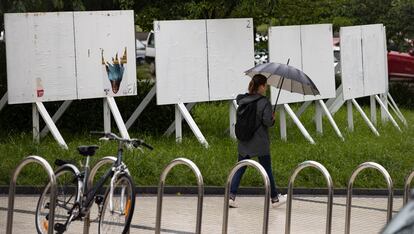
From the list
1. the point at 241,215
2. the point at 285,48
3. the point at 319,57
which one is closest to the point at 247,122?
the point at 241,215

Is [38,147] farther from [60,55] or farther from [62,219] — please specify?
[62,219]

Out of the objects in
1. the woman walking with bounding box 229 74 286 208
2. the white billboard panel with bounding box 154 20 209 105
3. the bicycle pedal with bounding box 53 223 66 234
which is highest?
the white billboard panel with bounding box 154 20 209 105

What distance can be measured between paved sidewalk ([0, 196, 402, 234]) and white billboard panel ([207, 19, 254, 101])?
353 centimetres

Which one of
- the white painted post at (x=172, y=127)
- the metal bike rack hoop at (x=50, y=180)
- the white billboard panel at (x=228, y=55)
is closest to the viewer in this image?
the metal bike rack hoop at (x=50, y=180)

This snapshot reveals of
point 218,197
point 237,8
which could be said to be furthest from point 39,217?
point 237,8

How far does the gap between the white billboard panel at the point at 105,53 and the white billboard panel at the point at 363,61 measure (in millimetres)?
4908

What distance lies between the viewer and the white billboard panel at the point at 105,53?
Result: 1638cm

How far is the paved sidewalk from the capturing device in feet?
39.3

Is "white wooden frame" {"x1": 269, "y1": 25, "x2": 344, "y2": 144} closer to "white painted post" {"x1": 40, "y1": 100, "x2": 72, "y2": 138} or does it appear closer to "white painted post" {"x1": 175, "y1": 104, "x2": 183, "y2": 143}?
"white painted post" {"x1": 175, "y1": 104, "x2": 183, "y2": 143}

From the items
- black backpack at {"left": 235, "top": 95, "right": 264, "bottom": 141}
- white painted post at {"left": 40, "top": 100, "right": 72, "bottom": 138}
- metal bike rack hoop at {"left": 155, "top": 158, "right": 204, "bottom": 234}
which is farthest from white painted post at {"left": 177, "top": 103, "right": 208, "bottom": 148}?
metal bike rack hoop at {"left": 155, "top": 158, "right": 204, "bottom": 234}

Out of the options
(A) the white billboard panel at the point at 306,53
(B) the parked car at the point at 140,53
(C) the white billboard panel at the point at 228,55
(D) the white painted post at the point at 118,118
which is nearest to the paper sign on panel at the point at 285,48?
(A) the white billboard panel at the point at 306,53

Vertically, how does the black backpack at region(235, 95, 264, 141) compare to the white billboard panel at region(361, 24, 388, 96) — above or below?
below

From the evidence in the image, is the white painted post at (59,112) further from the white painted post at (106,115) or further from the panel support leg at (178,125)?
the panel support leg at (178,125)

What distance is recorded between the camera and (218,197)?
14383mm
